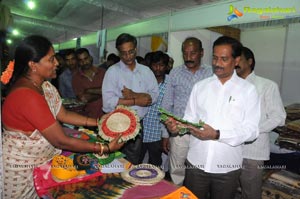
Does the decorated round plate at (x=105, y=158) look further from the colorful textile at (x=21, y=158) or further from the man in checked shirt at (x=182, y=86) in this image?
the man in checked shirt at (x=182, y=86)

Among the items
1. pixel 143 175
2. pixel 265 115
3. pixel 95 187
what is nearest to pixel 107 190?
pixel 95 187

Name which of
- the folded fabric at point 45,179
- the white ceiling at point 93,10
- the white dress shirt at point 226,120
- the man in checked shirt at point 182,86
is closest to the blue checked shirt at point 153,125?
the man in checked shirt at point 182,86

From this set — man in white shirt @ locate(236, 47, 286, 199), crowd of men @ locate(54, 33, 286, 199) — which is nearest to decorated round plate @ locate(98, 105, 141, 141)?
crowd of men @ locate(54, 33, 286, 199)

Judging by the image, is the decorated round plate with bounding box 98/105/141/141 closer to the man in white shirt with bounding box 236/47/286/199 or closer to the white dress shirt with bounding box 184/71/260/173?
the white dress shirt with bounding box 184/71/260/173

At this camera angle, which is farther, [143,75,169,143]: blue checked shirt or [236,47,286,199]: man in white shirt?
[143,75,169,143]: blue checked shirt

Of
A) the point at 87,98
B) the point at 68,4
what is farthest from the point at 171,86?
the point at 68,4

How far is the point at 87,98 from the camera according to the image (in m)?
3.86

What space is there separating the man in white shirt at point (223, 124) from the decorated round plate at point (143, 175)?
0.37 meters

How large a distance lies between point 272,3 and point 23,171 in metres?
3.01

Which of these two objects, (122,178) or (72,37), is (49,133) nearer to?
(122,178)

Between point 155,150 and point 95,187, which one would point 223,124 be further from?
point 155,150

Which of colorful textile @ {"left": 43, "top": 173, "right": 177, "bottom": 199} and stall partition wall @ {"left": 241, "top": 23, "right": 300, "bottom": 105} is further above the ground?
stall partition wall @ {"left": 241, "top": 23, "right": 300, "bottom": 105}

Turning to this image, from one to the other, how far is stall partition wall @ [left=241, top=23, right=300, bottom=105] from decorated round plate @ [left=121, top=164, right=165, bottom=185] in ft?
9.91

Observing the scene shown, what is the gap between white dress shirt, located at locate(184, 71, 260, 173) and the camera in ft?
6.31
